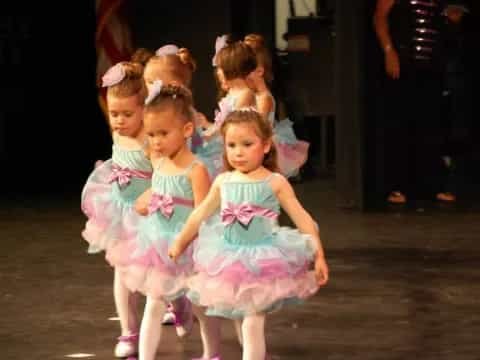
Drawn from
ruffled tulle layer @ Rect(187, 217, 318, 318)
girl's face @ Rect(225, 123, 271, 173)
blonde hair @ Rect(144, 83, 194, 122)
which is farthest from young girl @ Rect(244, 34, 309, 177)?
ruffled tulle layer @ Rect(187, 217, 318, 318)

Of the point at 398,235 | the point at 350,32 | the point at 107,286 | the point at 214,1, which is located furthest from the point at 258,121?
the point at 214,1

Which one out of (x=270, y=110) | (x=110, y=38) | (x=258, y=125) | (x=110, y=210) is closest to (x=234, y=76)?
(x=270, y=110)

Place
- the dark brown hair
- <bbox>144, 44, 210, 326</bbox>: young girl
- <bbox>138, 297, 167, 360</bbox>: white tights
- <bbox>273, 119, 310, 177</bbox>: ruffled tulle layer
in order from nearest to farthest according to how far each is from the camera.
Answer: <bbox>138, 297, 167, 360</bbox>: white tights < <bbox>144, 44, 210, 326</bbox>: young girl < the dark brown hair < <bbox>273, 119, 310, 177</bbox>: ruffled tulle layer

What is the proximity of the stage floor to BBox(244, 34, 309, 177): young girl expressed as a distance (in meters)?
0.68

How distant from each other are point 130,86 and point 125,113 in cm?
12

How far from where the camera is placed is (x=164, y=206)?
17.4 ft

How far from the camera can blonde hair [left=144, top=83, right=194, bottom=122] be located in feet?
17.4

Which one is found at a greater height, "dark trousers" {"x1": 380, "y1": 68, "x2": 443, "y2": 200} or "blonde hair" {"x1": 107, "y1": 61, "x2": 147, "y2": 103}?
"blonde hair" {"x1": 107, "y1": 61, "x2": 147, "y2": 103}

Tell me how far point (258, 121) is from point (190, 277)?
0.68m

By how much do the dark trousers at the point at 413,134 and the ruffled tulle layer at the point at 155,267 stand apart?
493 cm

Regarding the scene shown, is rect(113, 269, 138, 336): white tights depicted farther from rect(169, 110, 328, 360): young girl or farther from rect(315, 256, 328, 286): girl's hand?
rect(315, 256, 328, 286): girl's hand

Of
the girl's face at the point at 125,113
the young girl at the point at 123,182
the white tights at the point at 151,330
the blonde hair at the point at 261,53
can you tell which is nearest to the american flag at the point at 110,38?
the blonde hair at the point at 261,53

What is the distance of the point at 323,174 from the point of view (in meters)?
12.4

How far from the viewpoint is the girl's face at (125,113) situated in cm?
569
